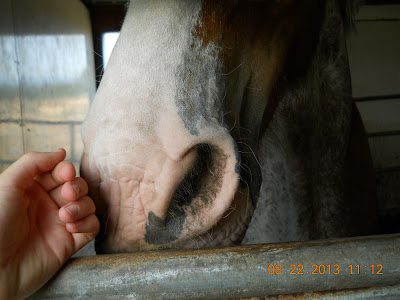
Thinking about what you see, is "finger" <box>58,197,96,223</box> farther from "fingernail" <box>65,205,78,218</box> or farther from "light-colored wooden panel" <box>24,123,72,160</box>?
"light-colored wooden panel" <box>24,123,72,160</box>

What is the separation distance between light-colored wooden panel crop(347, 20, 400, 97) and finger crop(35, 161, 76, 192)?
9.13 feet

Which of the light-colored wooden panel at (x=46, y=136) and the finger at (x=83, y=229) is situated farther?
the light-colored wooden panel at (x=46, y=136)

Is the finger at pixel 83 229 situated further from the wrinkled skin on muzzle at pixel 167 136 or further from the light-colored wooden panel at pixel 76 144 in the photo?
the light-colored wooden panel at pixel 76 144

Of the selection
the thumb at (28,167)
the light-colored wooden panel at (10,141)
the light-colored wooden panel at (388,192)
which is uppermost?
the thumb at (28,167)

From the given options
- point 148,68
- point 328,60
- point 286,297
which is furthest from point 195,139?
point 328,60

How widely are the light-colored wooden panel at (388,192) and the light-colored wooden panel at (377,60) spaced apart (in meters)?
0.69

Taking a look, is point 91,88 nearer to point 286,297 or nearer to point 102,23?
point 102,23

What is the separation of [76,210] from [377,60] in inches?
118

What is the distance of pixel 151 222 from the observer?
59cm

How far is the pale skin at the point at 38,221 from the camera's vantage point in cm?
48

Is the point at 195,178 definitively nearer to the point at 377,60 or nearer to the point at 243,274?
the point at 243,274

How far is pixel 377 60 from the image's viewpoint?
114 inches
